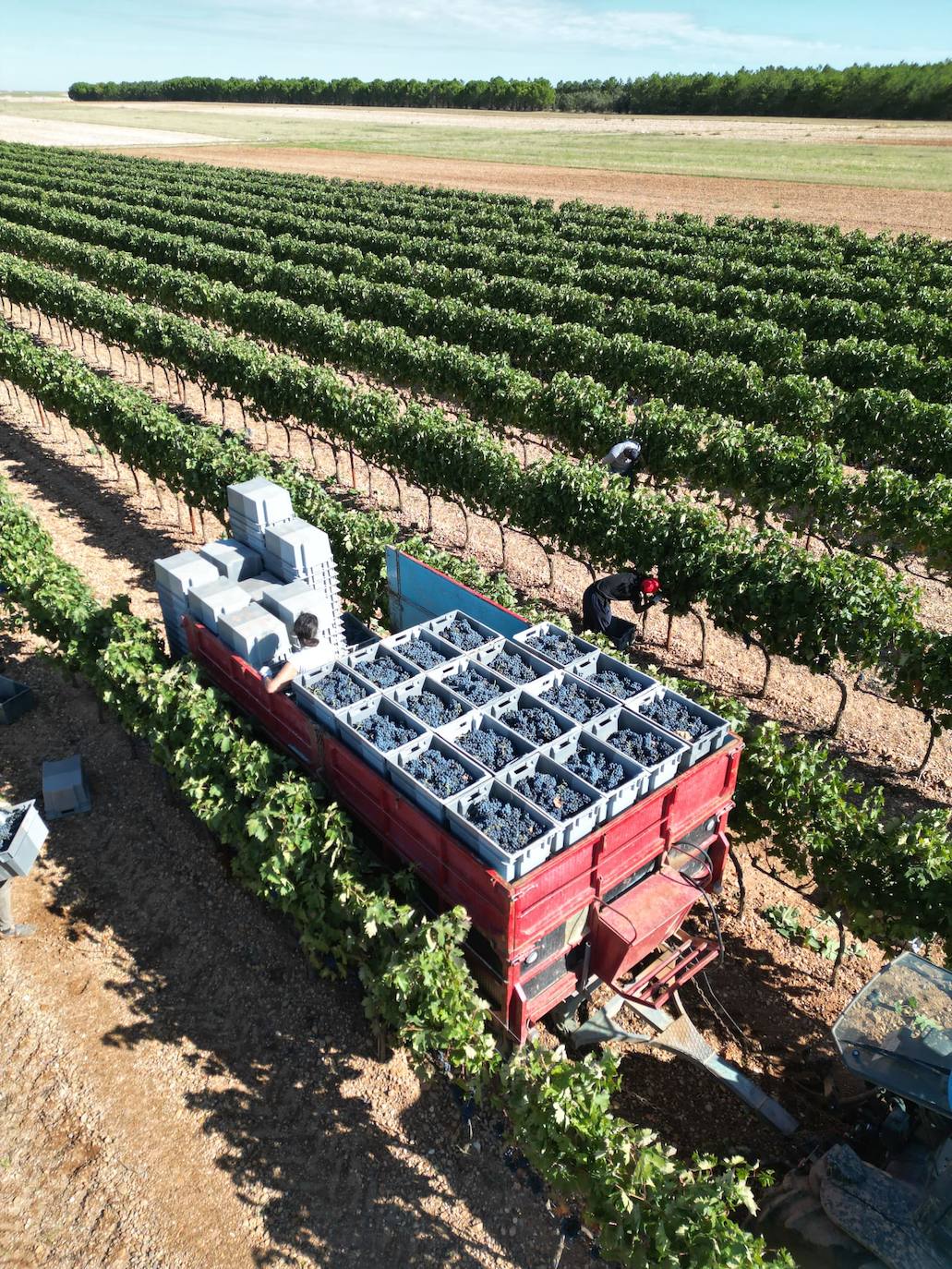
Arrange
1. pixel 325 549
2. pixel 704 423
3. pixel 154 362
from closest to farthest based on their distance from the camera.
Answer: pixel 325 549
pixel 704 423
pixel 154 362

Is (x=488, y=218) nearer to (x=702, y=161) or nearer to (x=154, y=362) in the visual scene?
(x=154, y=362)

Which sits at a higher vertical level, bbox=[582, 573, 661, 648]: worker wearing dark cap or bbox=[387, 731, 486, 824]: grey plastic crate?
bbox=[387, 731, 486, 824]: grey plastic crate

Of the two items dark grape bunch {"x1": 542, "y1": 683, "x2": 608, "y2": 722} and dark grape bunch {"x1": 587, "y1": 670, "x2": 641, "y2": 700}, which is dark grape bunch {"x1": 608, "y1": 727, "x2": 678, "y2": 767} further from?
dark grape bunch {"x1": 587, "y1": 670, "x2": 641, "y2": 700}

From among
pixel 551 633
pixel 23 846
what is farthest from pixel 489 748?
pixel 23 846

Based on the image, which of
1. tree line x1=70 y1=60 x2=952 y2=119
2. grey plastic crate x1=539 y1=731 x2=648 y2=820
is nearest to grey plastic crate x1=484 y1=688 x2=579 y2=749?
grey plastic crate x1=539 y1=731 x2=648 y2=820

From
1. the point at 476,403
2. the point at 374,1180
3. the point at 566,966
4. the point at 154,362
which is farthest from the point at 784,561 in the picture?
the point at 154,362

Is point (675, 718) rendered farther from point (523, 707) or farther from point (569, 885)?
point (569, 885)
